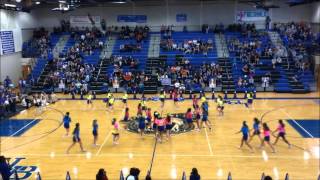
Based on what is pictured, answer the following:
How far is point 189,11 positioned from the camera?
4038cm

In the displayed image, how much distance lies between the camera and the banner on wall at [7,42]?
32625 millimetres

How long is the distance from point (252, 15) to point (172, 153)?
28.3 meters

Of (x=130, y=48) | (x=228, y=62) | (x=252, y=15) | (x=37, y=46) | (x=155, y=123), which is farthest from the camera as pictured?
(x=252, y=15)

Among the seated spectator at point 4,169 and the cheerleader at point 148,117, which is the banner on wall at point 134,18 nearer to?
the cheerleader at point 148,117

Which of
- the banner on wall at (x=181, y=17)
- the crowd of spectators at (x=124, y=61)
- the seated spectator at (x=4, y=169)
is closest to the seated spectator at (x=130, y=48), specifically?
the crowd of spectators at (x=124, y=61)

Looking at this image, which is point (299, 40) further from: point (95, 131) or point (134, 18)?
point (95, 131)

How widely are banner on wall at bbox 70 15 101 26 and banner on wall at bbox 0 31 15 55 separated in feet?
27.4

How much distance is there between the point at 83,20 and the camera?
40844 millimetres

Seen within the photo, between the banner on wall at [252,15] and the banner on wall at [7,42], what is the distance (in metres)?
24.7

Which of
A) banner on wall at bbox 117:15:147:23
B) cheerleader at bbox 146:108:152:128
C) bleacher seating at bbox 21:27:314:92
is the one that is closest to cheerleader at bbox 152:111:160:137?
cheerleader at bbox 146:108:152:128

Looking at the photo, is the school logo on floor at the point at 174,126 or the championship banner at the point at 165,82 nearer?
the school logo on floor at the point at 174,126

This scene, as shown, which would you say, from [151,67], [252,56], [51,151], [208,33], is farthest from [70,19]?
[51,151]

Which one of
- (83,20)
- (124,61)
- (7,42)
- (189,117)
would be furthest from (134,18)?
(189,117)

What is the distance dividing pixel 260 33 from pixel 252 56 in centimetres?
548
